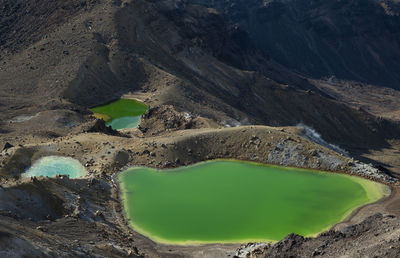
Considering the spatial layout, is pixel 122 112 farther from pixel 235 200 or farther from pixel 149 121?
pixel 235 200

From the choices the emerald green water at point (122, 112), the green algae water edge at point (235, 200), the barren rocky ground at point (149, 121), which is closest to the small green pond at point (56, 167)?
the barren rocky ground at point (149, 121)

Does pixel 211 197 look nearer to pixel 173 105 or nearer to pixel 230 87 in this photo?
pixel 173 105

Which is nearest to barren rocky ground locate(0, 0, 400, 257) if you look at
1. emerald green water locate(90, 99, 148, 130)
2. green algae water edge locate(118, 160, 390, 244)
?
green algae water edge locate(118, 160, 390, 244)

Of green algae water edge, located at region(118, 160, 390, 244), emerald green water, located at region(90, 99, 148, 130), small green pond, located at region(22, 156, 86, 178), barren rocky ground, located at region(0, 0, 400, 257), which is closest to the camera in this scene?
barren rocky ground, located at region(0, 0, 400, 257)

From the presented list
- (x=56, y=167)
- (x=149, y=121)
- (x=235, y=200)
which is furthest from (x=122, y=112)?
(x=235, y=200)

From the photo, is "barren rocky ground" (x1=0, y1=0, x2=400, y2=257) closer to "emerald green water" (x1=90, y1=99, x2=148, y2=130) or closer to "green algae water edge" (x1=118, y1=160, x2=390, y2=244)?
"green algae water edge" (x1=118, y1=160, x2=390, y2=244)

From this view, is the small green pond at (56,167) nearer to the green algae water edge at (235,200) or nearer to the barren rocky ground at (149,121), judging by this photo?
the barren rocky ground at (149,121)

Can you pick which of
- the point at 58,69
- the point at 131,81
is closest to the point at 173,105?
the point at 131,81
